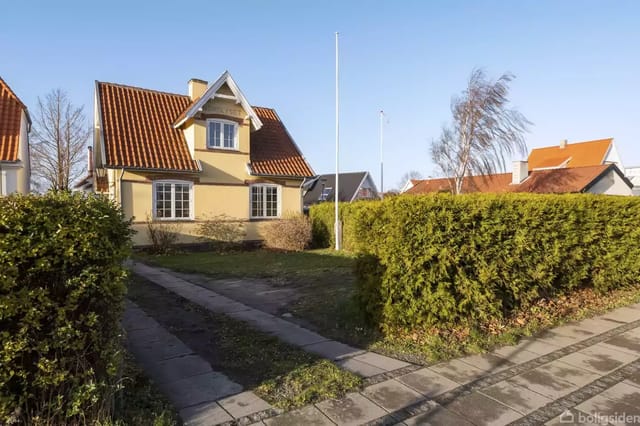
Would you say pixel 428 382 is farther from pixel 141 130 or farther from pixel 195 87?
pixel 195 87

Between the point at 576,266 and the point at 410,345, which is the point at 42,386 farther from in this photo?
the point at 576,266

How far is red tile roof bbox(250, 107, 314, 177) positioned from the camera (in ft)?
60.2

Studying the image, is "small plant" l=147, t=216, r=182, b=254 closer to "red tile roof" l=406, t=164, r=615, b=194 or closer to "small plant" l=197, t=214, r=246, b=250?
"small plant" l=197, t=214, r=246, b=250

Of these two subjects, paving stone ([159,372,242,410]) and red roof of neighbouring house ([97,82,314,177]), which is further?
red roof of neighbouring house ([97,82,314,177])

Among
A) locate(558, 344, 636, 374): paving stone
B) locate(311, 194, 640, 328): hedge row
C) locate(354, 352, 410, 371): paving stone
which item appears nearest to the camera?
locate(354, 352, 410, 371): paving stone

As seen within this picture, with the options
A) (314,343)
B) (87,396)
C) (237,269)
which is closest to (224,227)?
(237,269)

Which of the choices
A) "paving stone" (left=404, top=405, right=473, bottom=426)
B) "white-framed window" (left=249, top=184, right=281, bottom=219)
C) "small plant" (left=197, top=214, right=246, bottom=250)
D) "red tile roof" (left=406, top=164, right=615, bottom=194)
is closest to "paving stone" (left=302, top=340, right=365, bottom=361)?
"paving stone" (left=404, top=405, right=473, bottom=426)

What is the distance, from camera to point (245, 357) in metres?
4.68

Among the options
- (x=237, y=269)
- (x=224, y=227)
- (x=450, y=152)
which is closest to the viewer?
(x=237, y=269)

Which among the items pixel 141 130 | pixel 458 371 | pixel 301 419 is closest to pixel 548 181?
pixel 141 130

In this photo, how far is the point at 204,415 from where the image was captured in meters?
3.32

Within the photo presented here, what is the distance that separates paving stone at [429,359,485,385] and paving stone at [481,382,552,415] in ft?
0.83

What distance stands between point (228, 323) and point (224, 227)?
11277 millimetres

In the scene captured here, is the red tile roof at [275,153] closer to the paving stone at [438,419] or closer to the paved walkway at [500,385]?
the paved walkway at [500,385]
